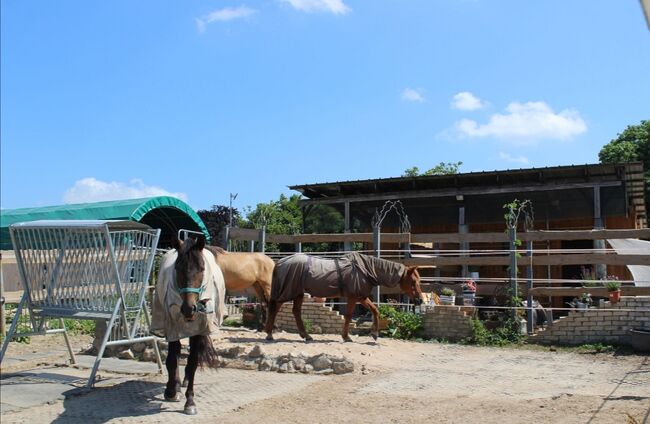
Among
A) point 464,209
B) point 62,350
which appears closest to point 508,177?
point 464,209

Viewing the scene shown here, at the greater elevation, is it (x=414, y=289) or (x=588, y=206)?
(x=588, y=206)

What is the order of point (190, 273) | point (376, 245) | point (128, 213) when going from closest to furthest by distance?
point (190, 273), point (376, 245), point (128, 213)

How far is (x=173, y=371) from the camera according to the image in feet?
19.9

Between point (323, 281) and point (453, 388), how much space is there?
387 centimetres

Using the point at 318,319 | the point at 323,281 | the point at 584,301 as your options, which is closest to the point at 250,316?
the point at 318,319

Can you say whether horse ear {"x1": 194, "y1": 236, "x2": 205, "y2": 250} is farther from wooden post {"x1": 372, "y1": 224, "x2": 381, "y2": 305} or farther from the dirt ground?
wooden post {"x1": 372, "y1": 224, "x2": 381, "y2": 305}

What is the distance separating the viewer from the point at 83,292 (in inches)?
272

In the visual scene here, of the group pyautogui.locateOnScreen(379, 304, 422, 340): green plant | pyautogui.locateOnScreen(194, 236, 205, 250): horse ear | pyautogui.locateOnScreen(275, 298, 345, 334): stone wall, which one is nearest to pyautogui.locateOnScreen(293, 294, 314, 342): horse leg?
pyautogui.locateOnScreen(275, 298, 345, 334): stone wall

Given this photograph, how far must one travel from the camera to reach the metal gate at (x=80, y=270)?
6.77 m

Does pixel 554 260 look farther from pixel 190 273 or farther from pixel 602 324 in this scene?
pixel 190 273

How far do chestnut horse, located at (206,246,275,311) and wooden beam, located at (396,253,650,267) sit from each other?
3110 mm

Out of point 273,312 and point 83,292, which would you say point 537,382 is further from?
point 83,292

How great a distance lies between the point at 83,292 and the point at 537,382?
5.74 metres

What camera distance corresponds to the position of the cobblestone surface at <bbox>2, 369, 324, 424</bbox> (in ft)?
18.1
